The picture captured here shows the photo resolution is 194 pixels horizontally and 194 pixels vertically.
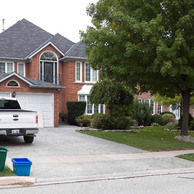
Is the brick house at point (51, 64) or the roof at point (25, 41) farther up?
the roof at point (25, 41)

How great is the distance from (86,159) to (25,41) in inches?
770

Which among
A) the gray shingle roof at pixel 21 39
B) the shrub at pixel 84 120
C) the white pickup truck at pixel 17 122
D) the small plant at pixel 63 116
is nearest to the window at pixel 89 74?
the small plant at pixel 63 116

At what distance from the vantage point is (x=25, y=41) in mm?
28297

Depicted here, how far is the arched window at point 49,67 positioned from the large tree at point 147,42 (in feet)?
33.2

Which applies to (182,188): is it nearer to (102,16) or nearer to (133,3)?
(133,3)

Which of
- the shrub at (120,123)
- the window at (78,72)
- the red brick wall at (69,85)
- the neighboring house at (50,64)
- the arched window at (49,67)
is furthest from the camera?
the window at (78,72)

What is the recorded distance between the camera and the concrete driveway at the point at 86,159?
8.82 m

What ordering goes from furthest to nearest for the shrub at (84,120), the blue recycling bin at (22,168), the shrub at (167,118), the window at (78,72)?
1. the shrub at (167,118)
2. the window at (78,72)
3. the shrub at (84,120)
4. the blue recycling bin at (22,168)

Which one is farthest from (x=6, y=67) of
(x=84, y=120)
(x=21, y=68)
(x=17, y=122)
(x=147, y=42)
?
(x=147, y=42)

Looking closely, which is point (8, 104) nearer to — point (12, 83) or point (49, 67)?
point (12, 83)

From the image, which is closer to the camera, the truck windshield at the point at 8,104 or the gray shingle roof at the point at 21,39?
the truck windshield at the point at 8,104

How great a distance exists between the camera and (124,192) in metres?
6.99

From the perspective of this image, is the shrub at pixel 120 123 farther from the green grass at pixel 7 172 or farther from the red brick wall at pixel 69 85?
the green grass at pixel 7 172

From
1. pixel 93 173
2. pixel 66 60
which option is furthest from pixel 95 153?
pixel 66 60
